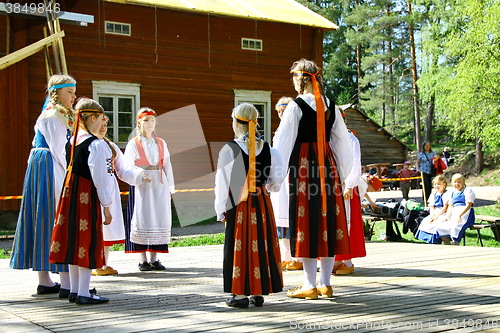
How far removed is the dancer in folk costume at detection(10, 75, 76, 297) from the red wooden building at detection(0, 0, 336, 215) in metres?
7.90

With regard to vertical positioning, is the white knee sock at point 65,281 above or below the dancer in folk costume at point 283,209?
below

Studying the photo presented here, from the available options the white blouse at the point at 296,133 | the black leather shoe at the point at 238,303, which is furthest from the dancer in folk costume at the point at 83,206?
the white blouse at the point at 296,133

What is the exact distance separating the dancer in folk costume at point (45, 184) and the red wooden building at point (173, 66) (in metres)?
7.90

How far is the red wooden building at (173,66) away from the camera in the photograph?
12.3m

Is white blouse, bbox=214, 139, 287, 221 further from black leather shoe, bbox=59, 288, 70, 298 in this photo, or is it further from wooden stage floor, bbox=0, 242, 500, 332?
black leather shoe, bbox=59, 288, 70, 298

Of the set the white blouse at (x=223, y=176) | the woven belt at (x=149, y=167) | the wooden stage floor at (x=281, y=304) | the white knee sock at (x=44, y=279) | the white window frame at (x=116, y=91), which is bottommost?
the wooden stage floor at (x=281, y=304)

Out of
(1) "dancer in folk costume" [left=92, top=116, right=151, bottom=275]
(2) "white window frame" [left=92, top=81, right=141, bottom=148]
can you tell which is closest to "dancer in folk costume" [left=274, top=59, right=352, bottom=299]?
(1) "dancer in folk costume" [left=92, top=116, right=151, bottom=275]

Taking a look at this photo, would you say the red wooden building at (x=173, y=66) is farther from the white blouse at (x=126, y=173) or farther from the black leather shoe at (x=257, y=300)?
the black leather shoe at (x=257, y=300)

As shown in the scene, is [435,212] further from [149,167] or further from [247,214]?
[247,214]

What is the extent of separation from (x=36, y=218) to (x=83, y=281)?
732 mm

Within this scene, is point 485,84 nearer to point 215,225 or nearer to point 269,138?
point 269,138

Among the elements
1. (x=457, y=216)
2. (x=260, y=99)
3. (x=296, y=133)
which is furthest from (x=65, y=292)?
(x=260, y=99)

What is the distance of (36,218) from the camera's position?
4527 millimetres

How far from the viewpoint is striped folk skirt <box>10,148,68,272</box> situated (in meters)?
4.48
